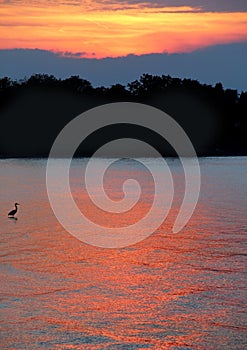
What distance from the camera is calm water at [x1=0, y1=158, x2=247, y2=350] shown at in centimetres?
1453

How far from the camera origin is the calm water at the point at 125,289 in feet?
47.7

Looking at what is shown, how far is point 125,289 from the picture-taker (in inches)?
709

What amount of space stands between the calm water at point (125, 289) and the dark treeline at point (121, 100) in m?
85.6

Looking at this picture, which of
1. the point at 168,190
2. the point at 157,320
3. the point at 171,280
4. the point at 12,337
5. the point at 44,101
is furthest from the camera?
the point at 44,101

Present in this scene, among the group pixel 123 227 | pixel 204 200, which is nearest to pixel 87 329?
pixel 123 227

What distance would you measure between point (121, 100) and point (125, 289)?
4465 inches

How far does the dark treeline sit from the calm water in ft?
281

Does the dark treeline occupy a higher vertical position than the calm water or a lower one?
higher

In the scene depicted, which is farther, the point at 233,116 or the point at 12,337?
the point at 233,116

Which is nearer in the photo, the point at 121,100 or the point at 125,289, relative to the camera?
the point at 125,289

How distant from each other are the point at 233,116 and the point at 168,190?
3385 inches

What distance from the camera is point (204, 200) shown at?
1518 inches

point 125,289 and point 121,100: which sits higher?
point 121,100

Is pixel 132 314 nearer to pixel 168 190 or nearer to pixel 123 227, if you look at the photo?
pixel 123 227
